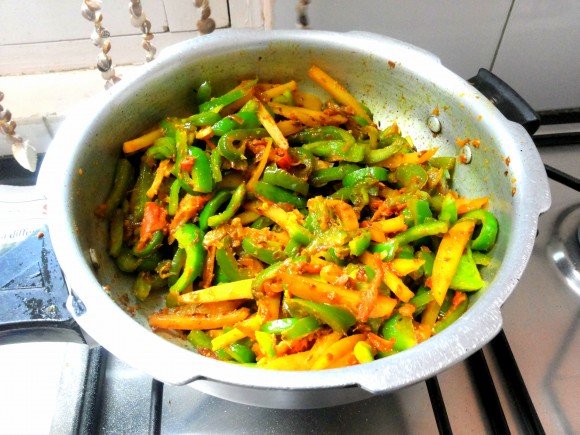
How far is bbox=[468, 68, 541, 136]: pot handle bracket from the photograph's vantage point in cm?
91

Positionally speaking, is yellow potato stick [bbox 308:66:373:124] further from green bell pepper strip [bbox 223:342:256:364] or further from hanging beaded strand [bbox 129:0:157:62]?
green bell pepper strip [bbox 223:342:256:364]

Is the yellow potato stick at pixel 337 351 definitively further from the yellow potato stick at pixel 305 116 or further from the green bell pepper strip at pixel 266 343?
the yellow potato stick at pixel 305 116

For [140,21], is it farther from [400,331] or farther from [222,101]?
[400,331]

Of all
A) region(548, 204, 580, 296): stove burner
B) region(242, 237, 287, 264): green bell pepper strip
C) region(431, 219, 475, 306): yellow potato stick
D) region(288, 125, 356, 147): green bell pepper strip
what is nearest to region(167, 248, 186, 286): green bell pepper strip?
region(242, 237, 287, 264): green bell pepper strip

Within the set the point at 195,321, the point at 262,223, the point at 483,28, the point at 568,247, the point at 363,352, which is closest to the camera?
the point at 363,352

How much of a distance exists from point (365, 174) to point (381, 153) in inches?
2.6

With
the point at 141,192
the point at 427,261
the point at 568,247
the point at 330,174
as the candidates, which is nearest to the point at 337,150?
the point at 330,174

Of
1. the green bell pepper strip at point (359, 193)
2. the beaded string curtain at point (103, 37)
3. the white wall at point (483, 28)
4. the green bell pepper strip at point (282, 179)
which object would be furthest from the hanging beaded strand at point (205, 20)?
the green bell pepper strip at point (359, 193)

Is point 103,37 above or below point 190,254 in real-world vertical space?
above

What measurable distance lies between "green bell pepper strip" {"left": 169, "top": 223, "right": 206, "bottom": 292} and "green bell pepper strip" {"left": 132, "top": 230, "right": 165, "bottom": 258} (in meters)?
0.03

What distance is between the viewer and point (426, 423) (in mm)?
846

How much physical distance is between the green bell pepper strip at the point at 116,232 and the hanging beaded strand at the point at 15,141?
23 centimetres

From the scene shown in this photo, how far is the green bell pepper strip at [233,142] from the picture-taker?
900 mm

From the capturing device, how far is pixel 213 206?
901 millimetres
